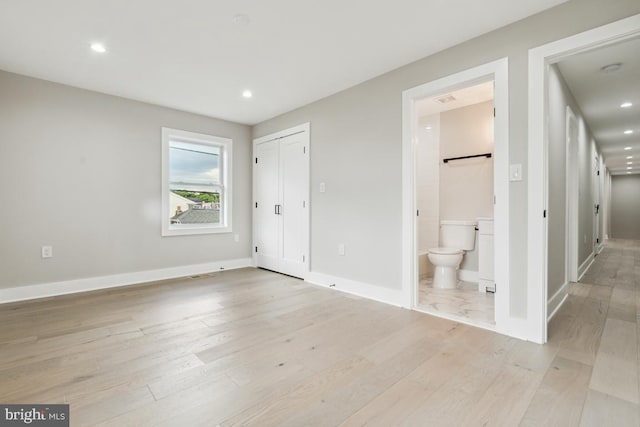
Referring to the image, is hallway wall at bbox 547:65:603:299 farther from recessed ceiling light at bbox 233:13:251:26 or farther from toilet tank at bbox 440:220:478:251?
recessed ceiling light at bbox 233:13:251:26

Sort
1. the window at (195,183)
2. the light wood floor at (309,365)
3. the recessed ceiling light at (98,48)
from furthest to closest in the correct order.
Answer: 1. the window at (195,183)
2. the recessed ceiling light at (98,48)
3. the light wood floor at (309,365)

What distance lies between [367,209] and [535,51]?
1.89 metres

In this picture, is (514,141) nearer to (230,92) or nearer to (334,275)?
(334,275)

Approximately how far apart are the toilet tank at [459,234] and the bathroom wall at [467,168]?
15cm

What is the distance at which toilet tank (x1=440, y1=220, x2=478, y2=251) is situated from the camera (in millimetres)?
3873

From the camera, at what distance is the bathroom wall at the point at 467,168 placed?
12.7ft

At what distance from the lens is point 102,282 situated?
3611 millimetres

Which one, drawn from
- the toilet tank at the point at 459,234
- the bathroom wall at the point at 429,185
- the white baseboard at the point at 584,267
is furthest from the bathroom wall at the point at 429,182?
the white baseboard at the point at 584,267

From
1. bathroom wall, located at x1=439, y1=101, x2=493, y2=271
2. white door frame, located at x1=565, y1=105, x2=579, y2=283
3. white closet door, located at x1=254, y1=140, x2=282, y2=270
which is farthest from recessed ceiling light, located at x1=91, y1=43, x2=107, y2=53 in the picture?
white door frame, located at x1=565, y1=105, x2=579, y2=283

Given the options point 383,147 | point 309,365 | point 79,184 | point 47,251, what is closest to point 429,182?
point 383,147

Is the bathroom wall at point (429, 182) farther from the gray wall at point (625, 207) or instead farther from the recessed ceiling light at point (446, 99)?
the gray wall at point (625, 207)

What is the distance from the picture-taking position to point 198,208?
15.2 feet

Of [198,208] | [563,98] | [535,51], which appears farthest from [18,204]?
[563,98]

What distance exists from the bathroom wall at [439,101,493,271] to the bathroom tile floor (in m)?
0.65
